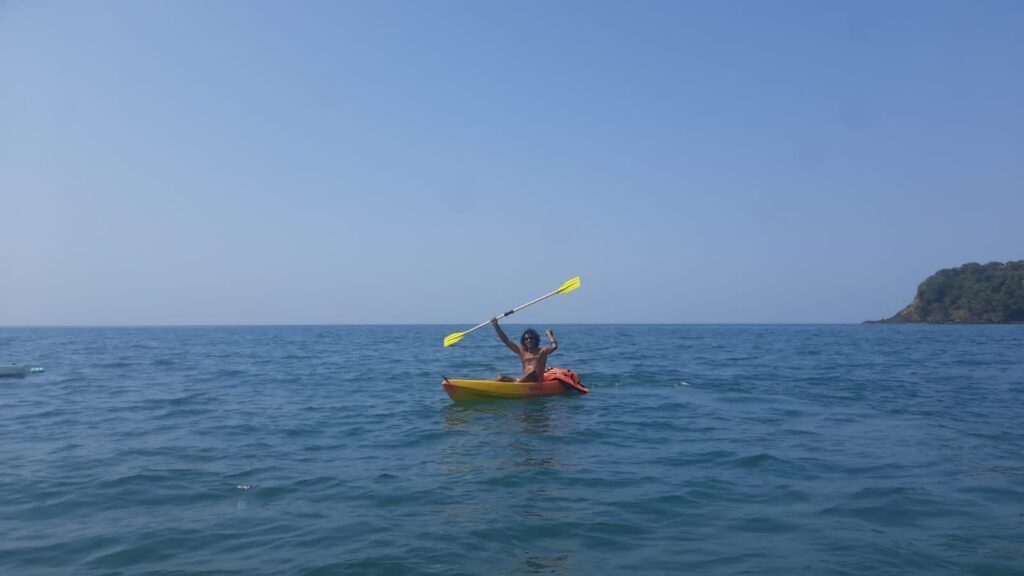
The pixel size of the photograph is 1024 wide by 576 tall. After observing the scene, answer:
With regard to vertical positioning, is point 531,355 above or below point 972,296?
below

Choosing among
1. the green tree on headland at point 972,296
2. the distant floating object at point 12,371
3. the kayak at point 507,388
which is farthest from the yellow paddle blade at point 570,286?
the green tree on headland at point 972,296

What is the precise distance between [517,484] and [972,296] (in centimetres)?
9975

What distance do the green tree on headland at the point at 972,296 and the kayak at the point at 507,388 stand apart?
89.5 metres

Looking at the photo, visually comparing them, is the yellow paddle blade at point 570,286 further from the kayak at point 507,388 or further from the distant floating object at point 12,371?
the distant floating object at point 12,371

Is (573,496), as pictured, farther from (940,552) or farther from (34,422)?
(34,422)

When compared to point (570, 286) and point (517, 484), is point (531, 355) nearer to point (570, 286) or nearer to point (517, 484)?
point (570, 286)

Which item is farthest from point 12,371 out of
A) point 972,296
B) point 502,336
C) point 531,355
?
point 972,296

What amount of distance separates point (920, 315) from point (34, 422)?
358ft

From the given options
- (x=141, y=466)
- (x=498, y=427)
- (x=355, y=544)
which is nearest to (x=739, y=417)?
(x=498, y=427)

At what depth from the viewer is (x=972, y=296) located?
89875 mm

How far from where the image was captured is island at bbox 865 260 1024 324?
280 feet

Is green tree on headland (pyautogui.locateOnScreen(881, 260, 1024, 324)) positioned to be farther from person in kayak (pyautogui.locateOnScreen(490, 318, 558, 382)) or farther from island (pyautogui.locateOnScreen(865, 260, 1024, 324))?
person in kayak (pyautogui.locateOnScreen(490, 318, 558, 382))

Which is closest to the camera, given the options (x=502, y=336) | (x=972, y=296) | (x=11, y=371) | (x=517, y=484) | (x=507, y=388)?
(x=517, y=484)

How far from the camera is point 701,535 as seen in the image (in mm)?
6371
